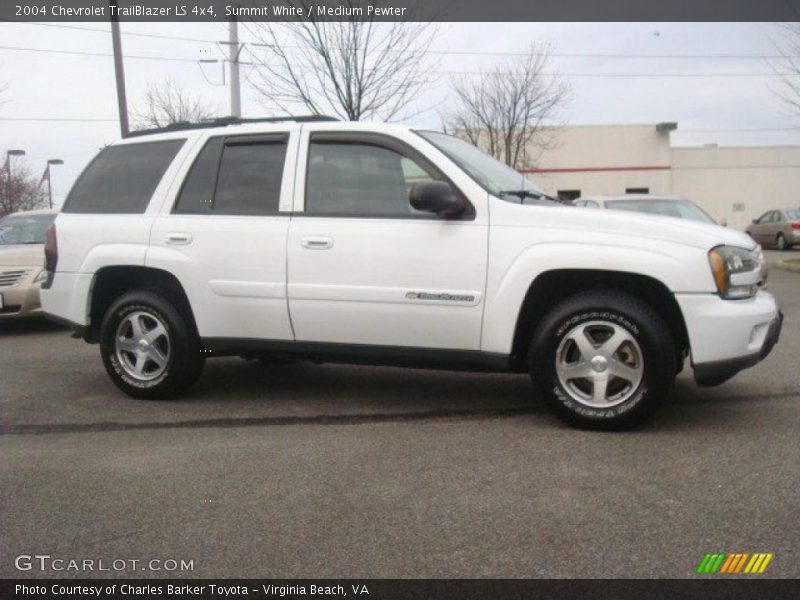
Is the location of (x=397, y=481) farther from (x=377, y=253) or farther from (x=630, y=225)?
(x=630, y=225)

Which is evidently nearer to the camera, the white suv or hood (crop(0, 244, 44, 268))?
the white suv

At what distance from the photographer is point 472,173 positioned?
16.3ft

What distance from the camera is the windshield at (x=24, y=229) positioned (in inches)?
401

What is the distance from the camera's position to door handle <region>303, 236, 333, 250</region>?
497 centimetres

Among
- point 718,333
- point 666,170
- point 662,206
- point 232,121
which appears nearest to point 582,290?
point 718,333

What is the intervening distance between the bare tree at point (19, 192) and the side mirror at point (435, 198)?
95.0 ft

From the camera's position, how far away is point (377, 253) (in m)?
4.86

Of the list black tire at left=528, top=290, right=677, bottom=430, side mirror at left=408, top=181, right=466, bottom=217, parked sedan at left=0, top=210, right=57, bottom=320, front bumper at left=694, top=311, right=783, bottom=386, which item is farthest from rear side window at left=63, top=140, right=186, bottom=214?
front bumper at left=694, top=311, right=783, bottom=386

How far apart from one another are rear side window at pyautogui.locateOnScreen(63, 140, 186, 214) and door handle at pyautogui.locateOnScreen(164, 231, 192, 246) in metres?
0.35

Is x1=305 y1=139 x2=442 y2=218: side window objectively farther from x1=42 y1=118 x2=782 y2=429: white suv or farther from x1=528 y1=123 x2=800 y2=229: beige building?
x1=528 y1=123 x2=800 y2=229: beige building

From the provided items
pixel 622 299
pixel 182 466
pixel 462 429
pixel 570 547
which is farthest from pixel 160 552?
pixel 622 299

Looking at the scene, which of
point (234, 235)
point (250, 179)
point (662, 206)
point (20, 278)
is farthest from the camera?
point (662, 206)

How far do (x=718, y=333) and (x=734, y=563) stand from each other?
168cm

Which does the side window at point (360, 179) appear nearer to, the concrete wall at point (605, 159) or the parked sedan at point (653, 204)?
the parked sedan at point (653, 204)
